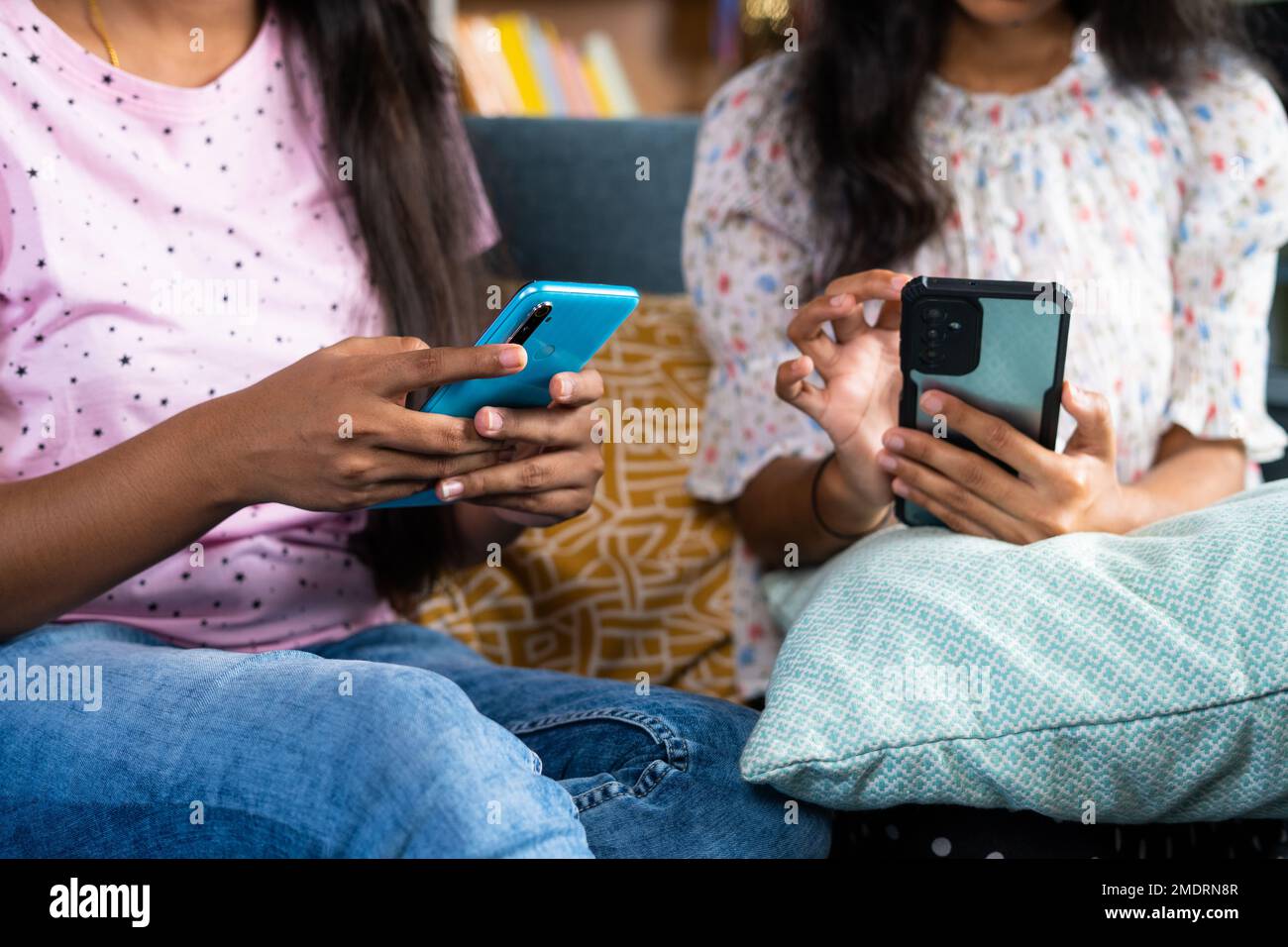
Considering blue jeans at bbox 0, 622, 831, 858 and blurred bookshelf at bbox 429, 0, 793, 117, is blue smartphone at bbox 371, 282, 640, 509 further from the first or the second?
blurred bookshelf at bbox 429, 0, 793, 117

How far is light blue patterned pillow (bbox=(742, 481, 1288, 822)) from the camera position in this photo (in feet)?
2.28

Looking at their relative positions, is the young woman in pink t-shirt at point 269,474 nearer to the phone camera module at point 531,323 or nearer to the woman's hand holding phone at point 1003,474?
the phone camera module at point 531,323

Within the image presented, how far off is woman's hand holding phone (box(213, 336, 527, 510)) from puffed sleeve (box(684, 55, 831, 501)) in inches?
15.6

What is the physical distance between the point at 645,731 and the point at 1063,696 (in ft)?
0.81

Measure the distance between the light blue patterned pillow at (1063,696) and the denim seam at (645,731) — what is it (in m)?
0.07

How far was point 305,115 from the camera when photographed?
100cm

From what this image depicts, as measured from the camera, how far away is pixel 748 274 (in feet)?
3.60

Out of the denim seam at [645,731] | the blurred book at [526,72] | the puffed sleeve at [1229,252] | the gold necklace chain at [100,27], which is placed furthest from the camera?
the blurred book at [526,72]

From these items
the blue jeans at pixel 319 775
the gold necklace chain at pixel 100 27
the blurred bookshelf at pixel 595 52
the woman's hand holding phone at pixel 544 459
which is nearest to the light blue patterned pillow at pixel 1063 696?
the blue jeans at pixel 319 775

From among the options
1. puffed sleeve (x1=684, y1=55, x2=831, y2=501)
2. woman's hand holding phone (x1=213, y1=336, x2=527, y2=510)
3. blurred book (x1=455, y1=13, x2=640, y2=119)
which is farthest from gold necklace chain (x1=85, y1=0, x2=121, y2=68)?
blurred book (x1=455, y1=13, x2=640, y2=119)

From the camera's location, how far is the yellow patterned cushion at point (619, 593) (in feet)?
3.80

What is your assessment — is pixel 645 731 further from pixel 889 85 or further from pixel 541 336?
pixel 889 85
